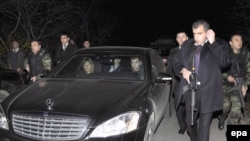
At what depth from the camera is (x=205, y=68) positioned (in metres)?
4.61

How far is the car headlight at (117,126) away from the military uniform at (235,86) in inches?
96.7

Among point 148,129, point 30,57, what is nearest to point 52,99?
point 148,129

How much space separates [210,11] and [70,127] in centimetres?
3032

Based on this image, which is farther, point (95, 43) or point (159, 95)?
point (95, 43)

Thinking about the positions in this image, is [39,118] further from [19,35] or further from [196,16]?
[196,16]

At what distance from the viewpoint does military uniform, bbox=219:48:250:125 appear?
602 centimetres

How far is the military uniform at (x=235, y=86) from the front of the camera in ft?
19.7

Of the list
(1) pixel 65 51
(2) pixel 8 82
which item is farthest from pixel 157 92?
(1) pixel 65 51

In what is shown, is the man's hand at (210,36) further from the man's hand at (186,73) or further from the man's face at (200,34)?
the man's hand at (186,73)

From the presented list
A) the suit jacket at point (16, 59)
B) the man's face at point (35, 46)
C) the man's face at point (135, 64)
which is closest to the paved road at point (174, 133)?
the man's face at point (135, 64)

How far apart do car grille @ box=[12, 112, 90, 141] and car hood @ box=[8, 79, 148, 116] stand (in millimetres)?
82

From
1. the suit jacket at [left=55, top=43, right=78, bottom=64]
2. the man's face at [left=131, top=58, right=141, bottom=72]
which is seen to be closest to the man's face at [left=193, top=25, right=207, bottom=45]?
the man's face at [left=131, top=58, right=141, bottom=72]

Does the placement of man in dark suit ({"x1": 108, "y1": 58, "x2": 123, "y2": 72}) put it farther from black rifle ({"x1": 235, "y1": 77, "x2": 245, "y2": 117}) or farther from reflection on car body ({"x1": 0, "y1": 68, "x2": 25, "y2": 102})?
reflection on car body ({"x1": 0, "y1": 68, "x2": 25, "y2": 102})

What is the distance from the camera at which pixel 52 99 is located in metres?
4.38
